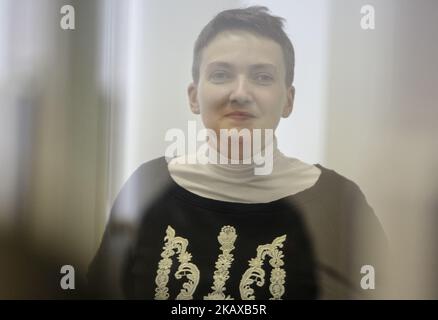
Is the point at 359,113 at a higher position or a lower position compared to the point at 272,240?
higher

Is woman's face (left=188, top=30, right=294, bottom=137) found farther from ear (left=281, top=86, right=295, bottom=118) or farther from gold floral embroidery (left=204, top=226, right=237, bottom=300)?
gold floral embroidery (left=204, top=226, right=237, bottom=300)

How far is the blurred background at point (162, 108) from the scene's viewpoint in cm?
103

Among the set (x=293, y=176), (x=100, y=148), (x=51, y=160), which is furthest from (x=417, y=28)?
(x=51, y=160)

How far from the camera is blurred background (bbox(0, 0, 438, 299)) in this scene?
40.6 inches

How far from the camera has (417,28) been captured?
106 centimetres

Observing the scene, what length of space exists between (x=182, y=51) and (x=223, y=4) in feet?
0.52

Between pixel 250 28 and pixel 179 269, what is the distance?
24.4 inches

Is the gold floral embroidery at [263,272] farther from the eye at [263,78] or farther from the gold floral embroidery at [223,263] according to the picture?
the eye at [263,78]

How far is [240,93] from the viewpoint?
100cm

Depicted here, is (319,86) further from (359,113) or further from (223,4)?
(223,4)

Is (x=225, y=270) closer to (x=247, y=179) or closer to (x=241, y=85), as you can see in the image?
(x=247, y=179)

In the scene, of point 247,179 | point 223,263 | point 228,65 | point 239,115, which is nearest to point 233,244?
point 223,263

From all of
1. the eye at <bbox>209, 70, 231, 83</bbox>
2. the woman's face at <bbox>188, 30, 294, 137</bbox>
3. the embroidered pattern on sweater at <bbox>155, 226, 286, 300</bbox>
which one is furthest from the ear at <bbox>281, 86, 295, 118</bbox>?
the embroidered pattern on sweater at <bbox>155, 226, 286, 300</bbox>

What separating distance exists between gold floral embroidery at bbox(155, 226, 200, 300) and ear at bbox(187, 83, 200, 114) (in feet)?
1.02
